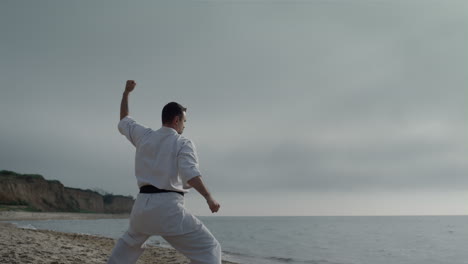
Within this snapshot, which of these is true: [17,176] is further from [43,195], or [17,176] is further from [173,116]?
[173,116]

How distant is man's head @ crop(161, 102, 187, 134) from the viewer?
359cm

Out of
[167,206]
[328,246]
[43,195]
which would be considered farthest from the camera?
[43,195]

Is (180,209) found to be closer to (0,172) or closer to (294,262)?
(294,262)

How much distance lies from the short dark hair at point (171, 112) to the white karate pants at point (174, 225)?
2.09 feet

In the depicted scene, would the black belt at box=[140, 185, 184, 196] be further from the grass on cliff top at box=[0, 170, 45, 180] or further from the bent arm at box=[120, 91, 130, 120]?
the grass on cliff top at box=[0, 170, 45, 180]

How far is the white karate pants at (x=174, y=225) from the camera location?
3.36m

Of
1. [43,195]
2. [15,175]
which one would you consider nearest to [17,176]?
[15,175]

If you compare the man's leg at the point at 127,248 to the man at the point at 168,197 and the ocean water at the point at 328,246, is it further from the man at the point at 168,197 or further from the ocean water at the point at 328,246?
the ocean water at the point at 328,246

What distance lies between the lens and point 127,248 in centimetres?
357

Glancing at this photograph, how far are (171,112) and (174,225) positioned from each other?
3.06 feet

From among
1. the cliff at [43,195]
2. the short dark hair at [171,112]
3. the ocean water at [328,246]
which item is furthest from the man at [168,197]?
the cliff at [43,195]

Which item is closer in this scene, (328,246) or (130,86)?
(130,86)

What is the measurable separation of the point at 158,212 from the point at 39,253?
560 cm

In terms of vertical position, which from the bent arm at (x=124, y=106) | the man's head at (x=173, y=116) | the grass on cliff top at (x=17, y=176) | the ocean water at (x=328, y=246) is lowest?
the ocean water at (x=328, y=246)
